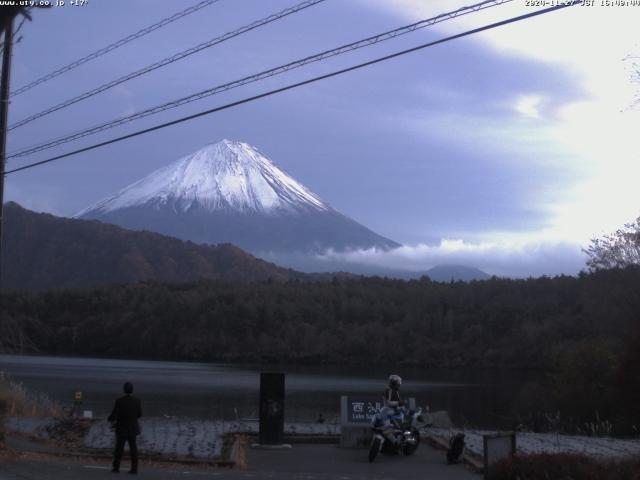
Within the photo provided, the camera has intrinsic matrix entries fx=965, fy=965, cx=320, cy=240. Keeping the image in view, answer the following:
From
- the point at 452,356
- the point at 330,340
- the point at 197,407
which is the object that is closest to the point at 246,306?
the point at 330,340

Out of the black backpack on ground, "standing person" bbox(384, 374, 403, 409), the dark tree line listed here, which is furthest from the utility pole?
the dark tree line

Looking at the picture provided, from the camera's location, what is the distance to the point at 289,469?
52.7 ft

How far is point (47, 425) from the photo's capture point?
65.1 feet

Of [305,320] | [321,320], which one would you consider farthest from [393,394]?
[305,320]

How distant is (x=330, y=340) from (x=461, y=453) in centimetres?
8799

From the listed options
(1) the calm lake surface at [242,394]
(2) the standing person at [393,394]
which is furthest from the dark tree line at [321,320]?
(2) the standing person at [393,394]

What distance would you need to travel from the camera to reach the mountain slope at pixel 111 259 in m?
170

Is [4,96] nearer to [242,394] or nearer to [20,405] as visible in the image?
[20,405]

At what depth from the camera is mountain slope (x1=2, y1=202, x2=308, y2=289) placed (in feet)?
557

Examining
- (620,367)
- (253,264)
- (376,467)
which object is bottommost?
(376,467)

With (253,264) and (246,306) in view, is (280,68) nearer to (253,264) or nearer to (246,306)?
(246,306)

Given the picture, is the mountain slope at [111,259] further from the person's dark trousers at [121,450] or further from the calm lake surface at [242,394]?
the person's dark trousers at [121,450]

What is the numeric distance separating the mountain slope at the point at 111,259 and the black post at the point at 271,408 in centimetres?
14768

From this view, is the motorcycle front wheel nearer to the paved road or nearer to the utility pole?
the paved road
